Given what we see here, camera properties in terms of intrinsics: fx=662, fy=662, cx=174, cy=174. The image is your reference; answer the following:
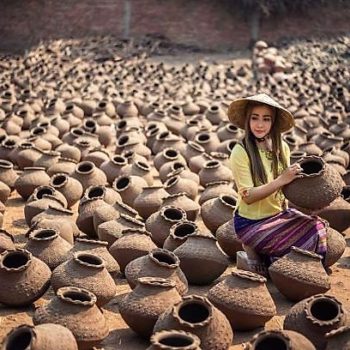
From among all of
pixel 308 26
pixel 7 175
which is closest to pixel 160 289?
pixel 7 175

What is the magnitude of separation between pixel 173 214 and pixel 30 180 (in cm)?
228

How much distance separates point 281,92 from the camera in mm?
14289

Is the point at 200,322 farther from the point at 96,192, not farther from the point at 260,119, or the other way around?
the point at 96,192

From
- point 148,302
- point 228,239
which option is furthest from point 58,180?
point 148,302

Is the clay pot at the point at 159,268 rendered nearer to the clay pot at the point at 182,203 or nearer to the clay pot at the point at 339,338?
the clay pot at the point at 339,338

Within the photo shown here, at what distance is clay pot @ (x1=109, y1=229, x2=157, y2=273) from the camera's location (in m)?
5.28

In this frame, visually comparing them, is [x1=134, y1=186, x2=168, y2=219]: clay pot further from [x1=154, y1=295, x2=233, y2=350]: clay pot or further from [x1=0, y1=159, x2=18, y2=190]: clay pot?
[x1=154, y1=295, x2=233, y2=350]: clay pot

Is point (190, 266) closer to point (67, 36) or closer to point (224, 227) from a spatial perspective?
point (224, 227)

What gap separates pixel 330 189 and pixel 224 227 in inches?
42.9

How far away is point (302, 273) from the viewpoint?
4.68 meters

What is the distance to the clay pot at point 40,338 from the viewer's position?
357cm

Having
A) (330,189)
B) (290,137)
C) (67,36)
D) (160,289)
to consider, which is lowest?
(67,36)

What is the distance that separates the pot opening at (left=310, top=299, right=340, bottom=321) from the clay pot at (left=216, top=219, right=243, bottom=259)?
155cm

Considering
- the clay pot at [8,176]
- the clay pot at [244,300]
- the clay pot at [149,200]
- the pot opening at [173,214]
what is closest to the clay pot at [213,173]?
the clay pot at [149,200]
